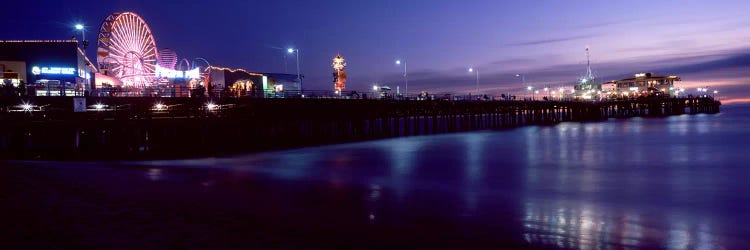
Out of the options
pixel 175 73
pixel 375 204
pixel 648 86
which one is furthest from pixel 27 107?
pixel 648 86

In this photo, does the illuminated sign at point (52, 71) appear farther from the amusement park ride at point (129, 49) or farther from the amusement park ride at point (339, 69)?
the amusement park ride at point (339, 69)

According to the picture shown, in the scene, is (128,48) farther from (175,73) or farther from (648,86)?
(648,86)

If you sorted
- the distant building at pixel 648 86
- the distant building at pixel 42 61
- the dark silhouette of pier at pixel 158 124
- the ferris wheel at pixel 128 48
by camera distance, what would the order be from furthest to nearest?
1. the distant building at pixel 648 86
2. the distant building at pixel 42 61
3. the ferris wheel at pixel 128 48
4. the dark silhouette of pier at pixel 158 124

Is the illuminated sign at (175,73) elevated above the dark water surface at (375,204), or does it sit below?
above

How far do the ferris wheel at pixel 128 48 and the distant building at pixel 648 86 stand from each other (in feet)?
364

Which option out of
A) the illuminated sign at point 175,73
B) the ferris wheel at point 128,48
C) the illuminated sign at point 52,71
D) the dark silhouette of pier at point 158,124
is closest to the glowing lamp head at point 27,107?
the dark silhouette of pier at point 158,124

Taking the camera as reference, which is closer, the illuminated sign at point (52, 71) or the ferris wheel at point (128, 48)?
the ferris wheel at point (128, 48)

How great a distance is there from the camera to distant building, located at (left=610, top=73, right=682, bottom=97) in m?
127

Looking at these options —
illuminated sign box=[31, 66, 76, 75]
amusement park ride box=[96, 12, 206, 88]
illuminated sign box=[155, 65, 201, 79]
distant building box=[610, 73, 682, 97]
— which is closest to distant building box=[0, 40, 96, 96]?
illuminated sign box=[31, 66, 76, 75]

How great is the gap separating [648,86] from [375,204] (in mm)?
135634

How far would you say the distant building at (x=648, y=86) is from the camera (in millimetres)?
127062

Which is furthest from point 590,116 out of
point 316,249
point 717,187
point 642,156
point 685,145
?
point 316,249

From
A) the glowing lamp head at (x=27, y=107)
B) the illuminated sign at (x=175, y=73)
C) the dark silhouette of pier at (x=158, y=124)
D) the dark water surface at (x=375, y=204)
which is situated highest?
the illuminated sign at (x=175, y=73)

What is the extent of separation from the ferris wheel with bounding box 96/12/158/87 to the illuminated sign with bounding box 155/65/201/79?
5.14 ft
